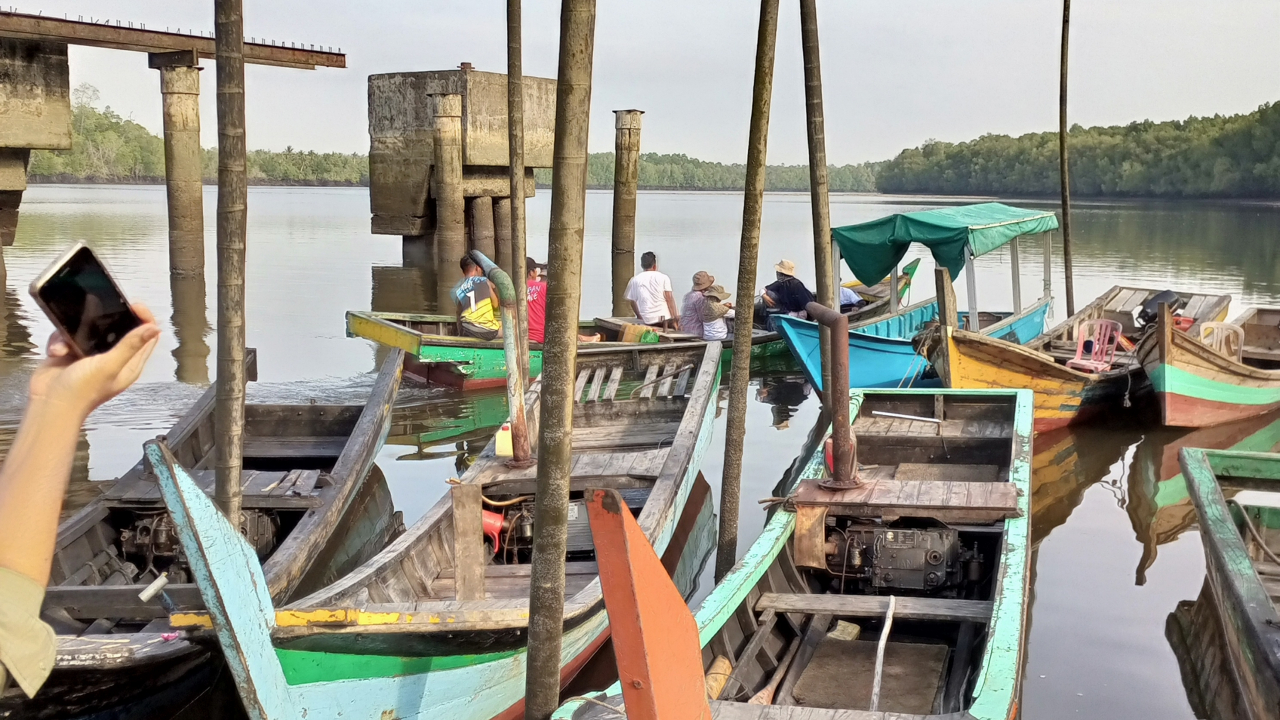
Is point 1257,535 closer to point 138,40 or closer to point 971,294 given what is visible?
point 971,294

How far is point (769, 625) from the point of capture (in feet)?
16.6

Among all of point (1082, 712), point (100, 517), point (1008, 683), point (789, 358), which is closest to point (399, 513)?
point (100, 517)

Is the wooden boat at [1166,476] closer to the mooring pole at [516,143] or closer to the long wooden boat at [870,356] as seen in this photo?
the long wooden boat at [870,356]

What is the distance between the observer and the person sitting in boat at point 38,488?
1405mm

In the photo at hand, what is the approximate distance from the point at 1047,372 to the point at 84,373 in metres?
10.2

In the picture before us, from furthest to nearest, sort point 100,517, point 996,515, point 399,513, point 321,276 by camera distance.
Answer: point 321,276
point 399,513
point 100,517
point 996,515

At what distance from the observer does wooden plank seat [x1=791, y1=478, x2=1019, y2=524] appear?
564cm

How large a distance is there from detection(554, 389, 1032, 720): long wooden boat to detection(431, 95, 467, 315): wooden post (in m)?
18.9

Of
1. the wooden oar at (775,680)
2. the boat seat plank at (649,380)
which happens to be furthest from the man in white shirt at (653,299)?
the wooden oar at (775,680)

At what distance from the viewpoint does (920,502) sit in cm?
569

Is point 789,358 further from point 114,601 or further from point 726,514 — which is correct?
point 114,601

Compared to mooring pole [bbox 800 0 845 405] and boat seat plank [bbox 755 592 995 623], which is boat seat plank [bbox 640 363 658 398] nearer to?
mooring pole [bbox 800 0 845 405]

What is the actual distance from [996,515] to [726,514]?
5.10ft

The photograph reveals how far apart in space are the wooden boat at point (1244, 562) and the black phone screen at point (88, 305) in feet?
14.5
